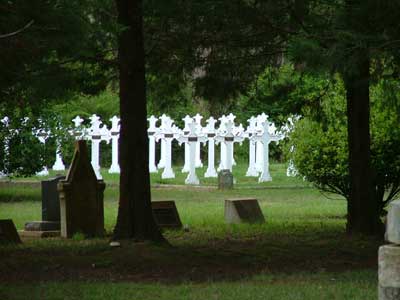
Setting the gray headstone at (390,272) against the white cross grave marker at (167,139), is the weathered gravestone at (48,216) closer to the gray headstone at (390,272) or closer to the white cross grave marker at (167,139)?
the gray headstone at (390,272)

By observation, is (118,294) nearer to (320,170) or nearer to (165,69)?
(165,69)

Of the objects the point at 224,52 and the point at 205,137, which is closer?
the point at 224,52

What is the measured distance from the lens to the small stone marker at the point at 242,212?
59.8ft

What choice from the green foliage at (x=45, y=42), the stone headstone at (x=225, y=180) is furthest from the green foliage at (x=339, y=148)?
the stone headstone at (x=225, y=180)

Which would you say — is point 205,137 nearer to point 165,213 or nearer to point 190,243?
point 165,213

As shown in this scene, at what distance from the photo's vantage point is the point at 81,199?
15.3 meters

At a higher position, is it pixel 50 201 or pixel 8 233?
pixel 50 201

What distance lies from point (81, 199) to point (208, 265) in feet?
11.2

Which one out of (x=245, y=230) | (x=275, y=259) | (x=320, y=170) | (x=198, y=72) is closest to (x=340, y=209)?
(x=320, y=170)

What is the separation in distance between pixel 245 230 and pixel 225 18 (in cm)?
469

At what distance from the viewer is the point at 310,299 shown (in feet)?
31.5

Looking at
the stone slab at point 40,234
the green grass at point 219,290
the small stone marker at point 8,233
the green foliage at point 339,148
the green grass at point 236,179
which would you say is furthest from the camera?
the green grass at point 236,179

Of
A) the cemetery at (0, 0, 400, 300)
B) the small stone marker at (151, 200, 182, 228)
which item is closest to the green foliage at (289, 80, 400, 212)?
the cemetery at (0, 0, 400, 300)

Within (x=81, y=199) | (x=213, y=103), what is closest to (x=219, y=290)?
(x=81, y=199)
